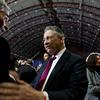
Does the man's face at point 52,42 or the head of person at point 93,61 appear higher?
the man's face at point 52,42

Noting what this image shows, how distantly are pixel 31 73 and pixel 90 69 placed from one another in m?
2.24

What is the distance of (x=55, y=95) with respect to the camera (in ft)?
9.52

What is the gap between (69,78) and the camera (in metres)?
3.32

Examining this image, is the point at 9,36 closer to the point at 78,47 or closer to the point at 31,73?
the point at 78,47

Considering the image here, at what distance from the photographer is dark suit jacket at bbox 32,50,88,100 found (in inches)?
127

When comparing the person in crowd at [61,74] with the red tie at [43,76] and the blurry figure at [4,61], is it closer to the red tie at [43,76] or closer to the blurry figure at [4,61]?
the red tie at [43,76]

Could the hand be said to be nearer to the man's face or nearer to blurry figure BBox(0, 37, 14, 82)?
blurry figure BBox(0, 37, 14, 82)

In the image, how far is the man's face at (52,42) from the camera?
371 centimetres

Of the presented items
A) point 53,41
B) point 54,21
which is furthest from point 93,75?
point 54,21

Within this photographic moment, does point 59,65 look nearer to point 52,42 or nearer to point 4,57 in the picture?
point 52,42

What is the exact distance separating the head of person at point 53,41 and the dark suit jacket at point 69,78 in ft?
0.55

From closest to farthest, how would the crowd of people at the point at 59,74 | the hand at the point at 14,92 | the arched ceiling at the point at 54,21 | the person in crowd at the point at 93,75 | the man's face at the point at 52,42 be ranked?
the hand at the point at 14,92
the crowd of people at the point at 59,74
the man's face at the point at 52,42
the person in crowd at the point at 93,75
the arched ceiling at the point at 54,21

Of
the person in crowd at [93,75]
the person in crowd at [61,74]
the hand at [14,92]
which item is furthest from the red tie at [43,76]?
the person in crowd at [93,75]

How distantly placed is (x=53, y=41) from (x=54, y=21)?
22.3m
